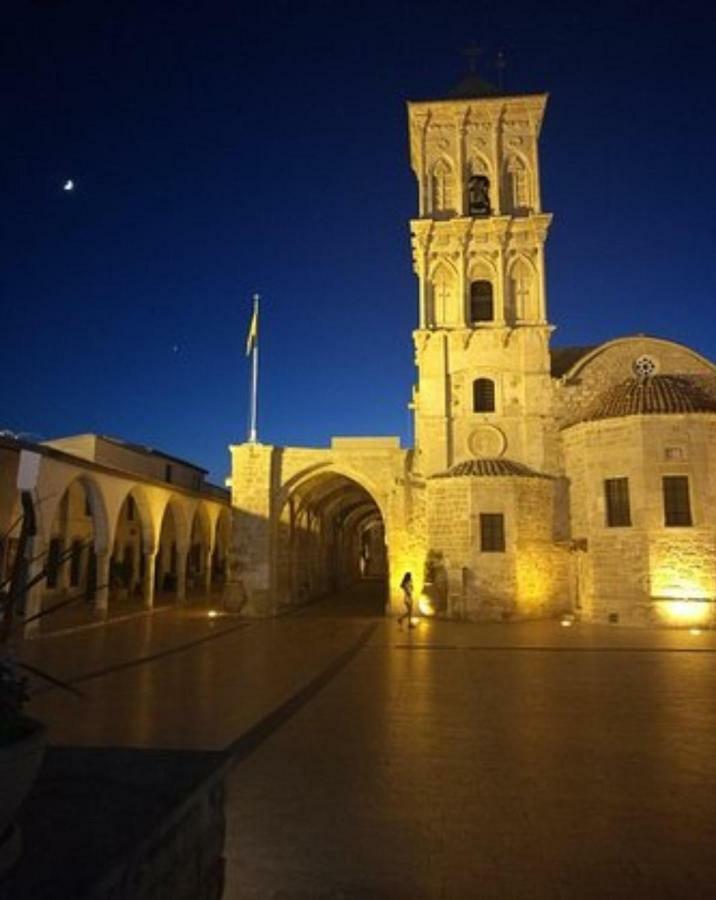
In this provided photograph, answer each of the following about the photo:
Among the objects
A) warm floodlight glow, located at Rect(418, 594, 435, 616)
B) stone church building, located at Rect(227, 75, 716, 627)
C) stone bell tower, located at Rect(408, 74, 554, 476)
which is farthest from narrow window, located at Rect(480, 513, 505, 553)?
stone bell tower, located at Rect(408, 74, 554, 476)

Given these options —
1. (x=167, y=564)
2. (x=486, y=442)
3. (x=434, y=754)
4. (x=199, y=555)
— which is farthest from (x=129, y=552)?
(x=434, y=754)

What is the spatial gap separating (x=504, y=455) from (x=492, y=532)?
11.2ft

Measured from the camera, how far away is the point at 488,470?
2298 centimetres

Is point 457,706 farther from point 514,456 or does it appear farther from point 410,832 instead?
point 514,456

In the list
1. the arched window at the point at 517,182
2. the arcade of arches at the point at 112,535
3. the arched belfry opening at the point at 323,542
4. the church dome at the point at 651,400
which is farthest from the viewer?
the arched window at the point at 517,182

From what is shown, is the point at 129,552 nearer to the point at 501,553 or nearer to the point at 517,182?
the point at 501,553

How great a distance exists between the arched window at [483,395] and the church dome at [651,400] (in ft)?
12.6

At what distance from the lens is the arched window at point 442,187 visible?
2752cm

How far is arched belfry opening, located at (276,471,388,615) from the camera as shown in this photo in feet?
88.3

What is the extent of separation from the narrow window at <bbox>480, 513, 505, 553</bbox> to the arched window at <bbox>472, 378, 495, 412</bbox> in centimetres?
461

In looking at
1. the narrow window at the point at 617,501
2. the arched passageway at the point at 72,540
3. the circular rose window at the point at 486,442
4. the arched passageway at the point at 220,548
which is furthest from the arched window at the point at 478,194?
the arched passageway at the point at 72,540

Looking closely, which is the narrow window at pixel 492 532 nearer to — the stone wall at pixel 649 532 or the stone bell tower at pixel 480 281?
the stone wall at pixel 649 532

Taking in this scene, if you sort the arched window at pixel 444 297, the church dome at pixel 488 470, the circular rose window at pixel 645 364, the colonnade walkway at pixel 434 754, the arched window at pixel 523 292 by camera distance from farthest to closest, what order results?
the arched window at pixel 444 297 < the arched window at pixel 523 292 < the circular rose window at pixel 645 364 < the church dome at pixel 488 470 < the colonnade walkway at pixel 434 754

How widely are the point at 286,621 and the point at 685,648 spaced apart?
12278 millimetres
